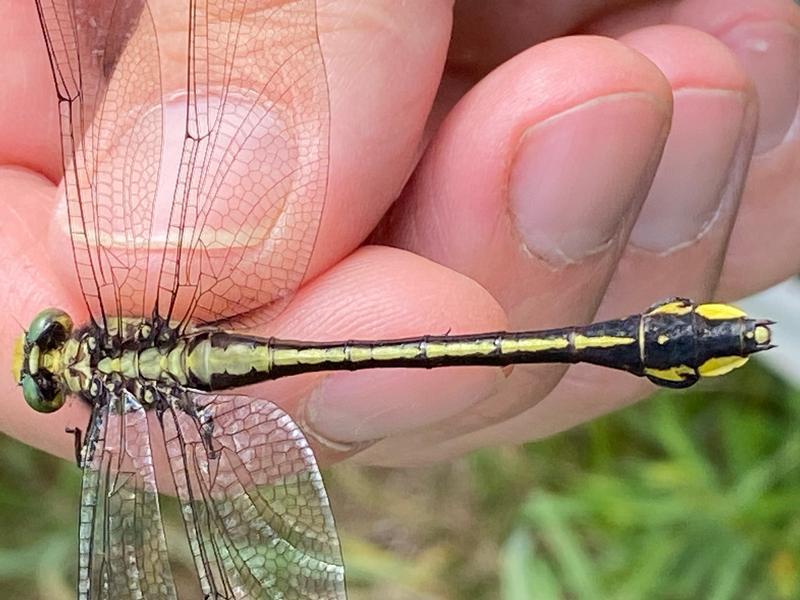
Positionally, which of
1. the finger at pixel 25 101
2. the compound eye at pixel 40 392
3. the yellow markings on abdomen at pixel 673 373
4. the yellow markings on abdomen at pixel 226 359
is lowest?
the yellow markings on abdomen at pixel 673 373

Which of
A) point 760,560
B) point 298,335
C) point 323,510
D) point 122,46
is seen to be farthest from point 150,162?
point 760,560

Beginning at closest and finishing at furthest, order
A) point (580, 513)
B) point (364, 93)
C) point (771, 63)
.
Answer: point (364, 93) < point (771, 63) < point (580, 513)

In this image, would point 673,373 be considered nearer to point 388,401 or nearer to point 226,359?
point 388,401

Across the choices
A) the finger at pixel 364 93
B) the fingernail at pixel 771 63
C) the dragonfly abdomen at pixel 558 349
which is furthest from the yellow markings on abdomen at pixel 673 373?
the fingernail at pixel 771 63

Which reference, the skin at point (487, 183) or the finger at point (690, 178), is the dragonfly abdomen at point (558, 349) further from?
the finger at point (690, 178)

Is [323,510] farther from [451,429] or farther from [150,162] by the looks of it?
[150,162]

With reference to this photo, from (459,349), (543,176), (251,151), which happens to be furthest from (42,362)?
(543,176)

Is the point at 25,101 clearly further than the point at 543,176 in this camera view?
Yes
